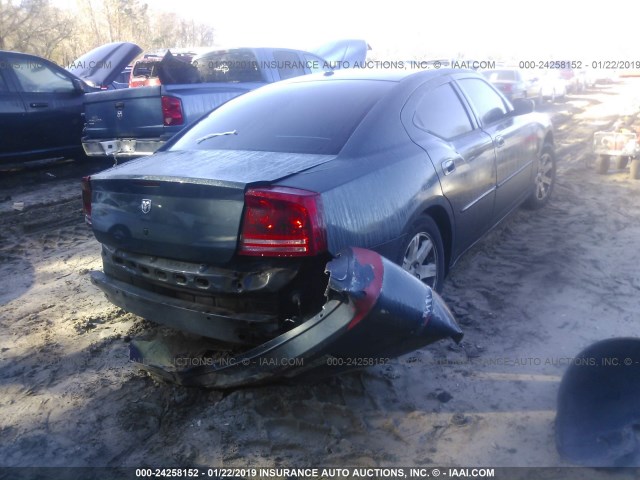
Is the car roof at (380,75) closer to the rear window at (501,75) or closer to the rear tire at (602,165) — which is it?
the rear tire at (602,165)

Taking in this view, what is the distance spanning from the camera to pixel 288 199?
8.39ft

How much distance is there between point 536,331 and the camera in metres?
3.62

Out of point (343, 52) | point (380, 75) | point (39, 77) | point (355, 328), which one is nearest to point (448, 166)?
point (380, 75)

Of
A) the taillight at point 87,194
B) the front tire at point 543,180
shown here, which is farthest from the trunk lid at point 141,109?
the front tire at point 543,180

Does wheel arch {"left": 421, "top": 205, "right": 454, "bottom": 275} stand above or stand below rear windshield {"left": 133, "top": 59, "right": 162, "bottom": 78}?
below

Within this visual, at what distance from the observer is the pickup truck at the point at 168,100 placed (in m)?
7.04

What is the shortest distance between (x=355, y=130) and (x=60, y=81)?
695 centimetres

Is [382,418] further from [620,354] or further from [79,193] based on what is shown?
[79,193]

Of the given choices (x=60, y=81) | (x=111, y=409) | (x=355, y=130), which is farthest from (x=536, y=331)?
(x=60, y=81)

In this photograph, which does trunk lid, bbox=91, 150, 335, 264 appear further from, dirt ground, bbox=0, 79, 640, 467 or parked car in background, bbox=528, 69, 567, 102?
parked car in background, bbox=528, 69, 567, 102

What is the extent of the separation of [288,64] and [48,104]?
149 inches

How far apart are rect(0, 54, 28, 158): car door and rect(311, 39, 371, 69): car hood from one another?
7.50 meters

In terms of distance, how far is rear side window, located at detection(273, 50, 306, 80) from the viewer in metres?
9.30

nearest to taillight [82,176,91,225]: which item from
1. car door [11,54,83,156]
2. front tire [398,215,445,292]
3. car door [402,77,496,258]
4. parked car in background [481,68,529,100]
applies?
front tire [398,215,445,292]
